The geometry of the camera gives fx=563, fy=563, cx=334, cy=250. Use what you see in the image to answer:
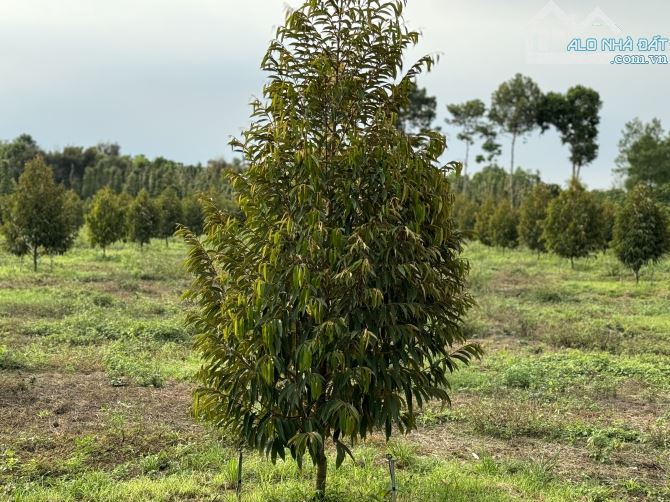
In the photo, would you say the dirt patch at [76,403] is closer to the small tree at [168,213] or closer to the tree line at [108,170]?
the small tree at [168,213]

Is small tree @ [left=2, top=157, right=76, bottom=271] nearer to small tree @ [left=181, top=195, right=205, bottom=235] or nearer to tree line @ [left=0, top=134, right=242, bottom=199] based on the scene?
small tree @ [left=181, top=195, right=205, bottom=235]

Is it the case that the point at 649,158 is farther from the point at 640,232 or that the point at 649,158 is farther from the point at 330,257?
the point at 330,257

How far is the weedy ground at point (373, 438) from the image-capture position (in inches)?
209

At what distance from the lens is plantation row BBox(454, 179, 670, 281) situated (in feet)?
77.3

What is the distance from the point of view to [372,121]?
14.2 ft

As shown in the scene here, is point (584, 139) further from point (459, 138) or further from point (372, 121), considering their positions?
point (372, 121)

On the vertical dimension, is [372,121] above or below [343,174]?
above

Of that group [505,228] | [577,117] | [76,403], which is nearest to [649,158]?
[577,117]

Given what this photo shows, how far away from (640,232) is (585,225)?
4.14m

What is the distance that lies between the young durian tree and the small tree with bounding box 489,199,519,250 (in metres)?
34.8

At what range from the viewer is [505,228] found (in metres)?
37.7

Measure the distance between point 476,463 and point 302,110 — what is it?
4139 mm

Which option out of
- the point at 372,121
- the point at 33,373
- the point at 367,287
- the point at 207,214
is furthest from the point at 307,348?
the point at 33,373

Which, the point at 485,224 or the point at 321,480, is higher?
the point at 485,224
